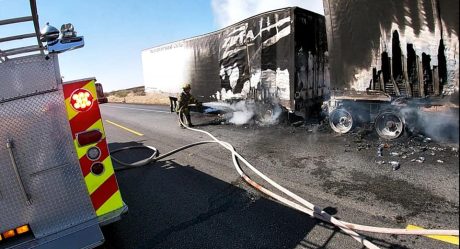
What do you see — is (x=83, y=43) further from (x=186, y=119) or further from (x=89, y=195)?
(x=186, y=119)

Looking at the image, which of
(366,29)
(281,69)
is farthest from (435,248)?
(281,69)

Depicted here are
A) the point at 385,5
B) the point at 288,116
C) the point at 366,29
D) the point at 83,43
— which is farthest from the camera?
the point at 288,116

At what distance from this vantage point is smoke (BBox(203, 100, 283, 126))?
36.9 ft

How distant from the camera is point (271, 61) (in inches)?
419

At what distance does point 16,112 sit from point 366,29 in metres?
7.25

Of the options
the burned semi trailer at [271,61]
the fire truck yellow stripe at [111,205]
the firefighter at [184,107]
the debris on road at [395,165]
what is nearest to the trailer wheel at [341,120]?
the burned semi trailer at [271,61]

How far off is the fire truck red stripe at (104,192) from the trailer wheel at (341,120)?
6.90 meters

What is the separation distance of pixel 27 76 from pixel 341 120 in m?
7.85

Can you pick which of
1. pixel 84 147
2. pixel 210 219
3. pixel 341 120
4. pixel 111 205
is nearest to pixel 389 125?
pixel 341 120

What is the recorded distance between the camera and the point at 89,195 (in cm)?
350

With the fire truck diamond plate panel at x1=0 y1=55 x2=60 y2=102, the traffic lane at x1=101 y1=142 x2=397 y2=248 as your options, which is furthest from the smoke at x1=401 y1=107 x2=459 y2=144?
the fire truck diamond plate panel at x1=0 y1=55 x2=60 y2=102

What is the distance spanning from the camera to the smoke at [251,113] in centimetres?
1125

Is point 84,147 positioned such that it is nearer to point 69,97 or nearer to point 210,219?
point 69,97

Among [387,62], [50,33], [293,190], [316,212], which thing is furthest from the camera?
[387,62]
